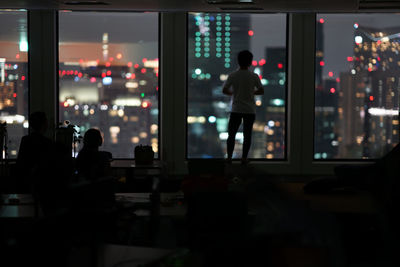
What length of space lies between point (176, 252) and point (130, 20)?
7.18m

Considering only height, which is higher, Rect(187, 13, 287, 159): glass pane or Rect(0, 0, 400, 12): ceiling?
Rect(0, 0, 400, 12): ceiling

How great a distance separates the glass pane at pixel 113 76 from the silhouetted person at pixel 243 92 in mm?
1836

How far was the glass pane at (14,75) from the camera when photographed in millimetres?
8703

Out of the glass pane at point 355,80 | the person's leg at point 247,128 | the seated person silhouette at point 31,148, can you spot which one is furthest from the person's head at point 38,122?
the glass pane at point 355,80

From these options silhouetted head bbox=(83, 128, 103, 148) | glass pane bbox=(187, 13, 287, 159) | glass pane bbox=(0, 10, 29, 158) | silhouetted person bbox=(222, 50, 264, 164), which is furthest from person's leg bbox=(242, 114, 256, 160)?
glass pane bbox=(0, 10, 29, 158)

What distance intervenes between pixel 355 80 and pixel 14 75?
5223mm

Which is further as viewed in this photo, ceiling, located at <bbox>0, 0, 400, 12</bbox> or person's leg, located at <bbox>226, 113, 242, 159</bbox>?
ceiling, located at <bbox>0, 0, 400, 12</bbox>

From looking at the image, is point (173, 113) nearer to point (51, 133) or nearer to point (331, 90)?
point (51, 133)

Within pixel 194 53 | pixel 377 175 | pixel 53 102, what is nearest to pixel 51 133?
pixel 53 102

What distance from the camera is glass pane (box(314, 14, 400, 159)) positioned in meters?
8.89

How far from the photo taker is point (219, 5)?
25.9 feet

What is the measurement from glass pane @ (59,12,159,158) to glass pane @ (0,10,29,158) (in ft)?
1.84

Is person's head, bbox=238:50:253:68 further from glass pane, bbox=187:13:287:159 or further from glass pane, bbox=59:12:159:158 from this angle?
glass pane, bbox=59:12:159:158

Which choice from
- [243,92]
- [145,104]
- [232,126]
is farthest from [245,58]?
[145,104]
